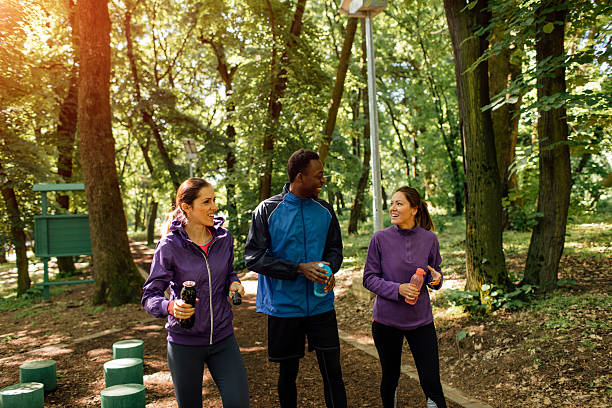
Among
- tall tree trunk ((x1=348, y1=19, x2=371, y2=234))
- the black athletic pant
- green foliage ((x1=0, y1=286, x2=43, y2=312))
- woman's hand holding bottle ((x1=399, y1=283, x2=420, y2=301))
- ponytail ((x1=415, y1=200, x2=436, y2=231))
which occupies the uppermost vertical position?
tall tree trunk ((x1=348, y1=19, x2=371, y2=234))

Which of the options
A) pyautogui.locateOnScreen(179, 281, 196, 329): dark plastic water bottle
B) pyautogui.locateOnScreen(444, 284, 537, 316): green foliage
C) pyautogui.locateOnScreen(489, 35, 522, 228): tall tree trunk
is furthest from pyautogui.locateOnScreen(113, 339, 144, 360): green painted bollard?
pyautogui.locateOnScreen(489, 35, 522, 228): tall tree trunk

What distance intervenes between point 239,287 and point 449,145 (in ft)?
72.0

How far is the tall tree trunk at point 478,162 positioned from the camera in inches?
224

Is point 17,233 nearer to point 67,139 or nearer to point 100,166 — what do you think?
point 67,139

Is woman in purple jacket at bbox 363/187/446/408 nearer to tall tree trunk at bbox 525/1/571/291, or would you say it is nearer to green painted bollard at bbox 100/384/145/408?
green painted bollard at bbox 100/384/145/408

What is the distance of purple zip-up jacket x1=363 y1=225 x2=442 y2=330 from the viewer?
10.2 ft

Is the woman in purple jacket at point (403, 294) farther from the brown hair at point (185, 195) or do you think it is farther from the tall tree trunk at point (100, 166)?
the tall tree trunk at point (100, 166)

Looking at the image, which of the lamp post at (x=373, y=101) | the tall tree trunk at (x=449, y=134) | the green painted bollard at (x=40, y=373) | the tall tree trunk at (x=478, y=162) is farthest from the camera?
the tall tree trunk at (x=449, y=134)

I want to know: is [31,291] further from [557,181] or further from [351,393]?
[557,181]

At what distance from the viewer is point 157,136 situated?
17938mm

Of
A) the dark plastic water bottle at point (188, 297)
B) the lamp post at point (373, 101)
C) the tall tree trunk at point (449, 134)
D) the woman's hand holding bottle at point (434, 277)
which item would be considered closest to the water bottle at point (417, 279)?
the woman's hand holding bottle at point (434, 277)

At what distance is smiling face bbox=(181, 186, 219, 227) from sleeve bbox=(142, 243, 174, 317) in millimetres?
249

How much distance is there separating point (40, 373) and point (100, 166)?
4.97 metres

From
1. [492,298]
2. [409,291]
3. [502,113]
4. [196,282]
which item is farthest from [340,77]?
[196,282]
